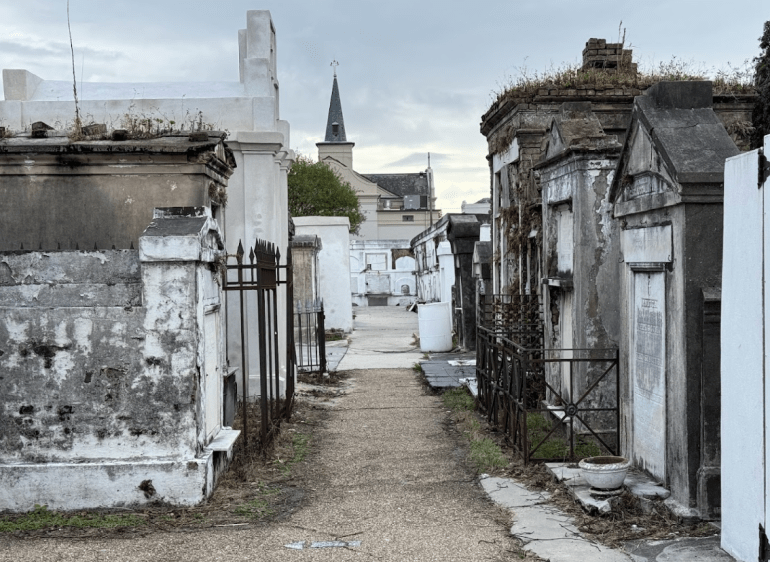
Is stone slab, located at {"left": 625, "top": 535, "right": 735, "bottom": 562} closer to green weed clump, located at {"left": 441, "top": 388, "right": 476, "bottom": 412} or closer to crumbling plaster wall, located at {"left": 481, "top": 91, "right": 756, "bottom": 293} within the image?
green weed clump, located at {"left": 441, "top": 388, "right": 476, "bottom": 412}

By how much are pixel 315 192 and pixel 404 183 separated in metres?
32.5

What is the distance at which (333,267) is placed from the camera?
2625cm

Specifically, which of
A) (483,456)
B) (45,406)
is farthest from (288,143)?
(45,406)

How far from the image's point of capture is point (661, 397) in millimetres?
6445

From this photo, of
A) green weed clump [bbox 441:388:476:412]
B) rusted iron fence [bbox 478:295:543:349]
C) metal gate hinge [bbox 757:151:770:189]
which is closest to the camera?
metal gate hinge [bbox 757:151:770:189]

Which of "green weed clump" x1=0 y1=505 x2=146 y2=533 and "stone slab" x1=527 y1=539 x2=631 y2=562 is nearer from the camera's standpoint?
"stone slab" x1=527 y1=539 x2=631 y2=562

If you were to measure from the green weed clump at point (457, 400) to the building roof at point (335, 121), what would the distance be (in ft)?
203

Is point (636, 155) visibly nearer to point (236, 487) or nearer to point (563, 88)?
point (236, 487)

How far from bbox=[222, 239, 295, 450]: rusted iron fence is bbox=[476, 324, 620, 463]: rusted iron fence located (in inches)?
97.9

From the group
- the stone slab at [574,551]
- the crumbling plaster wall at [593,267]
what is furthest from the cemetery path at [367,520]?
the crumbling plaster wall at [593,267]

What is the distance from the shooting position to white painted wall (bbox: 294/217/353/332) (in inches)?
1019

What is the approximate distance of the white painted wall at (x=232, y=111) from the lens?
11523 mm

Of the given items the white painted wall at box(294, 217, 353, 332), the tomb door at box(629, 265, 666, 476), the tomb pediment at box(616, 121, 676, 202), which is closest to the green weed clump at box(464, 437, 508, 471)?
the tomb door at box(629, 265, 666, 476)

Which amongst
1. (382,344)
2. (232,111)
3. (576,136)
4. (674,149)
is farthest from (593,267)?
(382,344)
